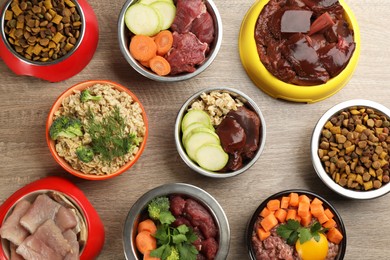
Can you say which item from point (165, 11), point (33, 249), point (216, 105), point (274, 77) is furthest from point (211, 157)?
point (33, 249)

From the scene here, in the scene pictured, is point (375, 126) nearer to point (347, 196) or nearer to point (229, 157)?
point (347, 196)

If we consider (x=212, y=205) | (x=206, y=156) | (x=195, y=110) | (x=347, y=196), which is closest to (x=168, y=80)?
(x=195, y=110)

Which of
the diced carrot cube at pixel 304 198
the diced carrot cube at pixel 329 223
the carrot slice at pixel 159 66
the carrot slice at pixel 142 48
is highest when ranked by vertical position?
the carrot slice at pixel 142 48

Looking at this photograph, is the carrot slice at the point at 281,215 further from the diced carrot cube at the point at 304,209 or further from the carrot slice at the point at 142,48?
the carrot slice at the point at 142,48

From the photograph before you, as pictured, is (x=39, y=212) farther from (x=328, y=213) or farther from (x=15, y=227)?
(x=328, y=213)

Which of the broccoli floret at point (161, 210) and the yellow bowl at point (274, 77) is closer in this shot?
the broccoli floret at point (161, 210)

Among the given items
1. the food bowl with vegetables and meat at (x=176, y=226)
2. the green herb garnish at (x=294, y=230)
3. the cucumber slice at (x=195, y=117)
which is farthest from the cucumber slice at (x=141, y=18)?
the green herb garnish at (x=294, y=230)

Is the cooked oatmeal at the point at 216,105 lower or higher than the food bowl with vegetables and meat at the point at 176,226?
higher
